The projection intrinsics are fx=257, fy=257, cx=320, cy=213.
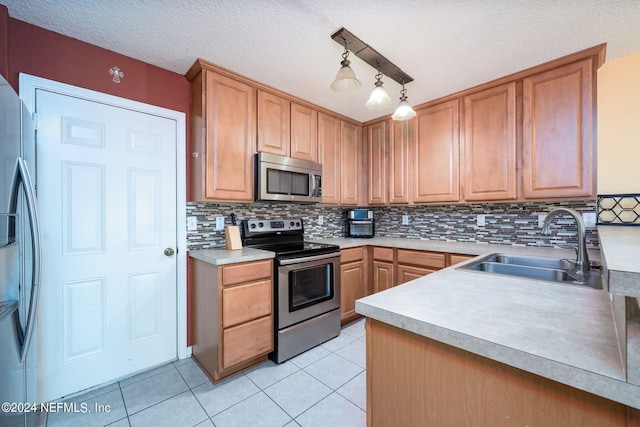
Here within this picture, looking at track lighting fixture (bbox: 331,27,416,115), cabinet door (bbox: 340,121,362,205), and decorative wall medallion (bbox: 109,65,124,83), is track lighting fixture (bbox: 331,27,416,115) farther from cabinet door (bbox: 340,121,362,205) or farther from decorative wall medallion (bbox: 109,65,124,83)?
decorative wall medallion (bbox: 109,65,124,83)

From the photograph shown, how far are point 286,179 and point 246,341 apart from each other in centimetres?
140

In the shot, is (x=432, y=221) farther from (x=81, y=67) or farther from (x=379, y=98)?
(x=81, y=67)

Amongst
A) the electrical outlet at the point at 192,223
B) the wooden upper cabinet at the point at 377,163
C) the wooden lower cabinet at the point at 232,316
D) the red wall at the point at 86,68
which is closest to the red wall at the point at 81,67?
the red wall at the point at 86,68

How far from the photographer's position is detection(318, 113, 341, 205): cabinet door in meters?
2.87

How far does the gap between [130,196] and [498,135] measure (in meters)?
3.07

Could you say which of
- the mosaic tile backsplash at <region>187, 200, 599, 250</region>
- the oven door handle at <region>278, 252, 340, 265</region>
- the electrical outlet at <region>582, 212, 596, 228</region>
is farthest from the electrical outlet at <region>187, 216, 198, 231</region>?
the electrical outlet at <region>582, 212, 596, 228</region>

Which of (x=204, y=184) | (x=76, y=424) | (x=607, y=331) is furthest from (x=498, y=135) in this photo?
(x=76, y=424)

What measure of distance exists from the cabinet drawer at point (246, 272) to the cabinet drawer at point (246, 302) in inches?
1.8

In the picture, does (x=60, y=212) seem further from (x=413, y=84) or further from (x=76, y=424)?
(x=413, y=84)

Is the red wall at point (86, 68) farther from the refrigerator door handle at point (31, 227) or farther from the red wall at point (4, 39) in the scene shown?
the refrigerator door handle at point (31, 227)

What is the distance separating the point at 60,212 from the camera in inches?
65.1

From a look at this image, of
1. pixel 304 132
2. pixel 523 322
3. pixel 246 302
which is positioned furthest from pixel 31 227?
pixel 304 132

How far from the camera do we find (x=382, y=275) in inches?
109

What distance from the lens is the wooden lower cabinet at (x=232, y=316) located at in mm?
1802
